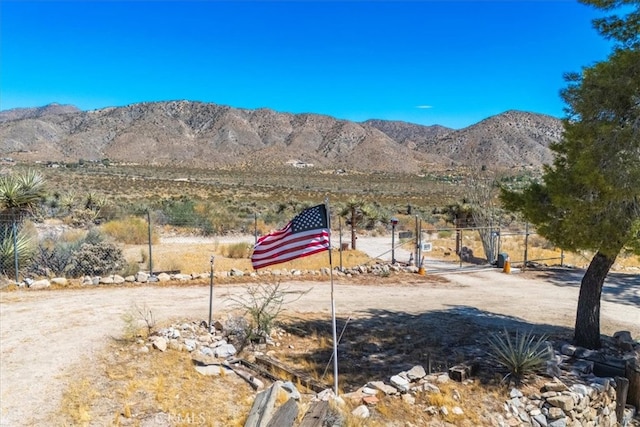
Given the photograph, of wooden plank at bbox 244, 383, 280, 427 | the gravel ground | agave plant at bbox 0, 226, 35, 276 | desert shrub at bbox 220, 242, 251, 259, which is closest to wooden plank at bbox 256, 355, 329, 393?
wooden plank at bbox 244, 383, 280, 427

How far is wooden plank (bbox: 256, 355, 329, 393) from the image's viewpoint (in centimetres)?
746

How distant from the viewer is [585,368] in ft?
26.3

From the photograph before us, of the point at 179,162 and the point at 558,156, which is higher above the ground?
the point at 179,162

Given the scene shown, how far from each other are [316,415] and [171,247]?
58.0 feet

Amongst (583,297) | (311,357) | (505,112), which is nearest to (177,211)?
(311,357)

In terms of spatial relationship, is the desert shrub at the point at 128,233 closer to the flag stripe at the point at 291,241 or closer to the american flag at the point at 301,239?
the flag stripe at the point at 291,241

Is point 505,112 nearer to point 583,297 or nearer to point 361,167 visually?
point 361,167

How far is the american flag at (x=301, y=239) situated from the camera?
7320 millimetres

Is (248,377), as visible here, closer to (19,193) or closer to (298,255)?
(298,255)

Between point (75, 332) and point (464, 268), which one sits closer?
point (75, 332)

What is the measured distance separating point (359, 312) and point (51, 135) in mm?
147599

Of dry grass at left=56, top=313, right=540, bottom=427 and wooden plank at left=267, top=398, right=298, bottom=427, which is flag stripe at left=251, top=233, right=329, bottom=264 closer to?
dry grass at left=56, top=313, right=540, bottom=427

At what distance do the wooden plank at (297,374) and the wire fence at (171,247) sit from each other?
743cm

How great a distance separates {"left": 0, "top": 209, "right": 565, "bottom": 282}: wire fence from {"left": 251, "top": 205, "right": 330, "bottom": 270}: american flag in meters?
8.04
